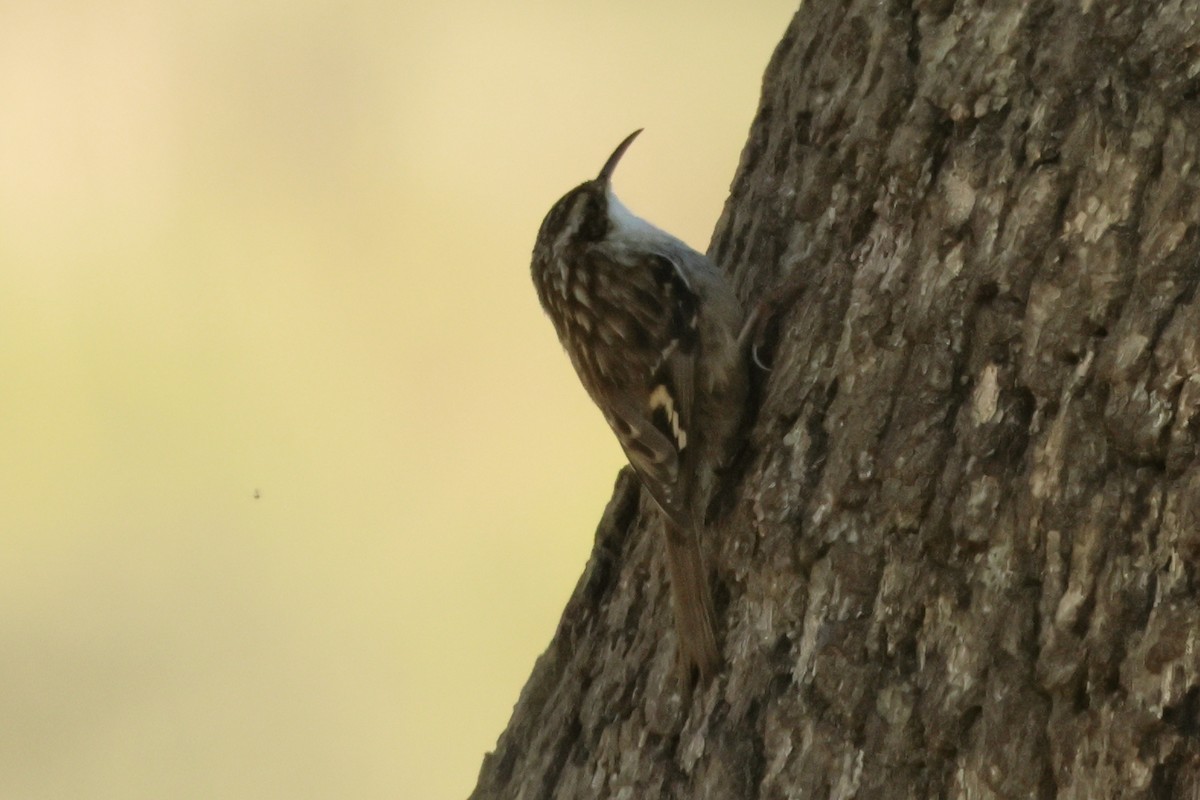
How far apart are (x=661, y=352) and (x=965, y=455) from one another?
2.37 feet

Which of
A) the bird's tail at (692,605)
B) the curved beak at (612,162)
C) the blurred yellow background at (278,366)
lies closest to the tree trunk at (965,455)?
the bird's tail at (692,605)

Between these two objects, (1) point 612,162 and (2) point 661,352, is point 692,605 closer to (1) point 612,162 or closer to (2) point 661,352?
(2) point 661,352

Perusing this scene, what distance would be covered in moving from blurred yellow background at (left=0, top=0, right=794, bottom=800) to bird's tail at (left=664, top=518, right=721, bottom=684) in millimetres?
1864

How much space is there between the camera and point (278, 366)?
148 inches

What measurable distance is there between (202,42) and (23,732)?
1947 millimetres

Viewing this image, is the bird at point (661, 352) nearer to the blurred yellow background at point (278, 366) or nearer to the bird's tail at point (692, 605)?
the bird's tail at point (692, 605)

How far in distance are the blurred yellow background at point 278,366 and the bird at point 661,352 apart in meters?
1.42

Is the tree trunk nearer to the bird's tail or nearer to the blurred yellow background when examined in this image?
the bird's tail

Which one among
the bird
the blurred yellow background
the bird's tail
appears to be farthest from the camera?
the blurred yellow background

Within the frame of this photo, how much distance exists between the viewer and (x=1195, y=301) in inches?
49.8

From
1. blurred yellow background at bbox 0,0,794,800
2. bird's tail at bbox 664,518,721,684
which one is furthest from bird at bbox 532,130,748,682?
blurred yellow background at bbox 0,0,794,800

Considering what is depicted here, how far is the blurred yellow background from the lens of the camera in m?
3.60

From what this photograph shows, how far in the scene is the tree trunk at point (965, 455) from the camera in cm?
127

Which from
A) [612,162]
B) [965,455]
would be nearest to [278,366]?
[612,162]
